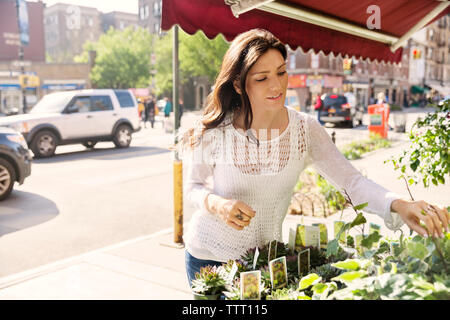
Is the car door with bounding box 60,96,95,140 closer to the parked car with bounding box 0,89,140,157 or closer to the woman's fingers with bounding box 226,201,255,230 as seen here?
the parked car with bounding box 0,89,140,157

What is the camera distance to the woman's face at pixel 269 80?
6.24 ft

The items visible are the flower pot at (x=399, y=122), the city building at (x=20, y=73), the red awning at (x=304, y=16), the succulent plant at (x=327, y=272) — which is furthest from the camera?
the city building at (x=20, y=73)

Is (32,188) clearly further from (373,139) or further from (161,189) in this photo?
(373,139)

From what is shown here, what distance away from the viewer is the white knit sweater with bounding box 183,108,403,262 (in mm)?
2006

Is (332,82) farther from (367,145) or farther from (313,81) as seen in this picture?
(367,145)

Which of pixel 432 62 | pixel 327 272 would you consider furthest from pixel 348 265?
pixel 432 62

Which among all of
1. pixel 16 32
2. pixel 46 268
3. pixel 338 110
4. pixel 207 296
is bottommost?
pixel 46 268

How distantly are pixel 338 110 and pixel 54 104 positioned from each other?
1503 cm

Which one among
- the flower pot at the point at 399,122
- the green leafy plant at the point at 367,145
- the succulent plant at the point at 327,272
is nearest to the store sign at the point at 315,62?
the flower pot at the point at 399,122

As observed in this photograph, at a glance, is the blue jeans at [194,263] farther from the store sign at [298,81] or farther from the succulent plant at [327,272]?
the store sign at [298,81]

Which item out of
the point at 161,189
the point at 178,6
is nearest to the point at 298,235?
the point at 178,6

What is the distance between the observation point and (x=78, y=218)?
22.6 feet

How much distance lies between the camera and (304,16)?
132 inches

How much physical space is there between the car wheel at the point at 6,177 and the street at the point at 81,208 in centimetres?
17
